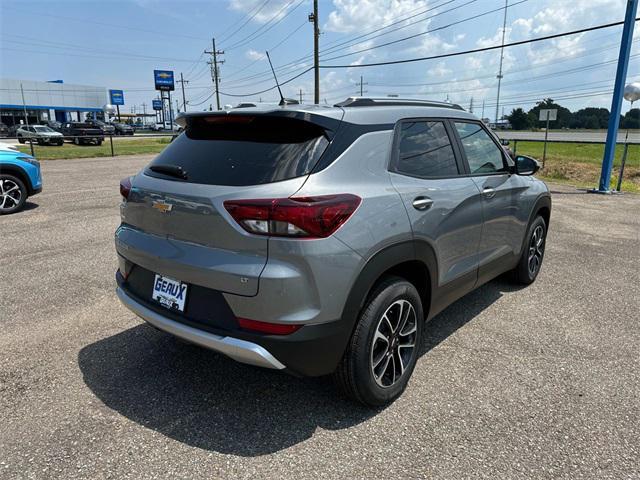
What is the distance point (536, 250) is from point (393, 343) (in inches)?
118

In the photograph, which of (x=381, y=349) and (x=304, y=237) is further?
(x=381, y=349)

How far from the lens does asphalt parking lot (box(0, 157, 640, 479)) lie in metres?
2.38

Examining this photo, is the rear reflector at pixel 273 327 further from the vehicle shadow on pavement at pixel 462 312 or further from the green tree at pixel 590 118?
the green tree at pixel 590 118

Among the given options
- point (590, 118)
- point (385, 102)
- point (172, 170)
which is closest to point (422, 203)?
point (385, 102)

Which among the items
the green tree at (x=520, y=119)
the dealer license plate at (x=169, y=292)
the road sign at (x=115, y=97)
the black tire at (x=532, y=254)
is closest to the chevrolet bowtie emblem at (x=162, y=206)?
the dealer license plate at (x=169, y=292)

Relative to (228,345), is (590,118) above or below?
above

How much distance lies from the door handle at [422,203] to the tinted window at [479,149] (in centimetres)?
89

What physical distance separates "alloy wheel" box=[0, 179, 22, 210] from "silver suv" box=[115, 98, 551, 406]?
644 cm

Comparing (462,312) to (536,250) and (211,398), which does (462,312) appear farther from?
(211,398)

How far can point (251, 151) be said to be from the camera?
8.50 feet

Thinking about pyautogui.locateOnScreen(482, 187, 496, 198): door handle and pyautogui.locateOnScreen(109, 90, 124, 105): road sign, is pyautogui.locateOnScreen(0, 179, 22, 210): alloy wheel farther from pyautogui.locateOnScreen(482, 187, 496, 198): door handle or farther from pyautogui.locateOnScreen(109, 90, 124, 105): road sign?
pyautogui.locateOnScreen(109, 90, 124, 105): road sign

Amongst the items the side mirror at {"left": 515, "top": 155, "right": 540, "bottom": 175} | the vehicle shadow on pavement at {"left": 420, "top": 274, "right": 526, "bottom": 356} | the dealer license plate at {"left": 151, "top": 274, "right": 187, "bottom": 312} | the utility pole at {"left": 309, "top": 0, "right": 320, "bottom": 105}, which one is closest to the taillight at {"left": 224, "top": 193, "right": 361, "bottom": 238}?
the dealer license plate at {"left": 151, "top": 274, "right": 187, "bottom": 312}

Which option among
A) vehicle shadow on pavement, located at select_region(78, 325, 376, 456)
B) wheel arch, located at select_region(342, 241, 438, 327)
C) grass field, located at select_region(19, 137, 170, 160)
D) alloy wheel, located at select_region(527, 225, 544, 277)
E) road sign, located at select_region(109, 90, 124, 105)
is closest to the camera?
wheel arch, located at select_region(342, 241, 438, 327)

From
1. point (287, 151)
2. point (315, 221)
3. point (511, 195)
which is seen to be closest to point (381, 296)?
point (315, 221)
